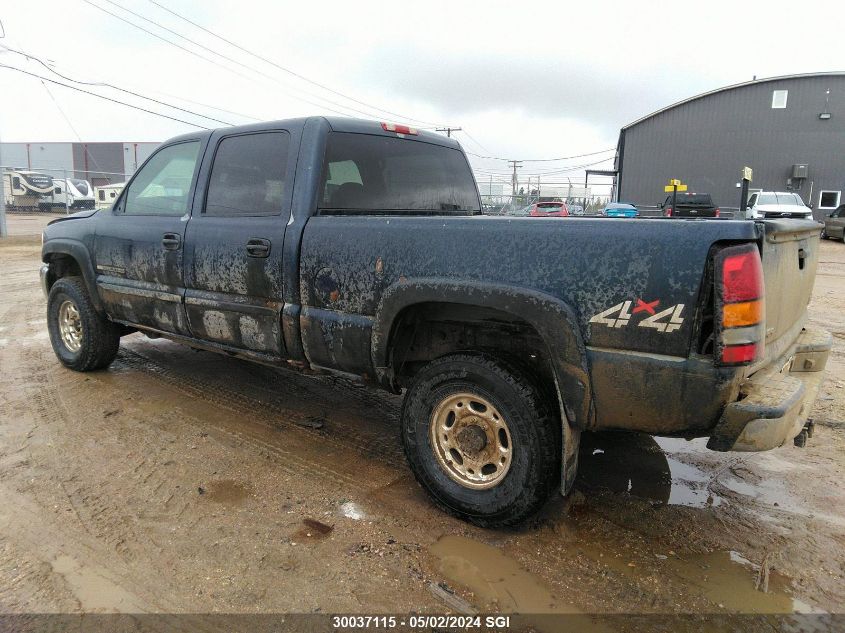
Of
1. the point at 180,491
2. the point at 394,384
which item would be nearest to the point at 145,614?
the point at 180,491

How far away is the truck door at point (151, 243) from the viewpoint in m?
4.02

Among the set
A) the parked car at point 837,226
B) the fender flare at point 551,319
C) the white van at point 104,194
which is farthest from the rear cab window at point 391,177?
the white van at point 104,194

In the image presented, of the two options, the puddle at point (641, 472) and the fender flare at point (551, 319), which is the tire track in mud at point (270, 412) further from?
the fender flare at point (551, 319)

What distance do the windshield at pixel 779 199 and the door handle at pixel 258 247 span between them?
21774 mm

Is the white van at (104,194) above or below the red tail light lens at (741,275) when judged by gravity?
above

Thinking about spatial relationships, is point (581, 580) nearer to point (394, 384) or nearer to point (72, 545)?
point (394, 384)

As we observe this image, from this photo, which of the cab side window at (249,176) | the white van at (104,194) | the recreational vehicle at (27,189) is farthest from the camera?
the recreational vehicle at (27,189)

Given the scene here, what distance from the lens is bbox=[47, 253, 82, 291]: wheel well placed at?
5180mm

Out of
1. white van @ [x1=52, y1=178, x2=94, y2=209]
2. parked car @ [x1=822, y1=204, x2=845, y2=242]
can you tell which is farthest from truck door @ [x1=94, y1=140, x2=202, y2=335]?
white van @ [x1=52, y1=178, x2=94, y2=209]

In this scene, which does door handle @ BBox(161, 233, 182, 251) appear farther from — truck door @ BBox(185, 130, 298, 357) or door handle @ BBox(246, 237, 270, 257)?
door handle @ BBox(246, 237, 270, 257)

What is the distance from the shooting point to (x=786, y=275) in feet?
8.36

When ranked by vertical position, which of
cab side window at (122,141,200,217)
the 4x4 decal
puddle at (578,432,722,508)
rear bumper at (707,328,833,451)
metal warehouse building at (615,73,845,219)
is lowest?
puddle at (578,432,722,508)

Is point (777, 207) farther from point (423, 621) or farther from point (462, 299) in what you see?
point (423, 621)

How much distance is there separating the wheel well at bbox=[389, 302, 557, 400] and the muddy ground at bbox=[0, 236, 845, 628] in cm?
74
